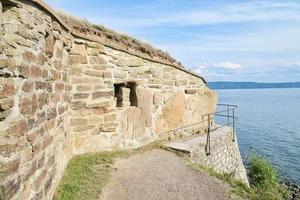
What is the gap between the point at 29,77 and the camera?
4.53 meters

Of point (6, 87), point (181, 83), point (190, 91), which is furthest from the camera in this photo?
point (190, 91)

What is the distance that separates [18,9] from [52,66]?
1894 mm

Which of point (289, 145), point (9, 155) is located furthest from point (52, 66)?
point (289, 145)

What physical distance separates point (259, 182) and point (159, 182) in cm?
984

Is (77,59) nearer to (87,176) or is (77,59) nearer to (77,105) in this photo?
(77,105)

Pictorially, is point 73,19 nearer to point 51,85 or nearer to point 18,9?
point 51,85

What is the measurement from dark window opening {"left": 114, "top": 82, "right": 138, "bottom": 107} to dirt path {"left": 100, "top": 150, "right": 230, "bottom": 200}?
1.40m

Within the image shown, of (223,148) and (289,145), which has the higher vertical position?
(223,148)

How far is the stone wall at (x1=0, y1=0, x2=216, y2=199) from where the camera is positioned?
406 centimetres

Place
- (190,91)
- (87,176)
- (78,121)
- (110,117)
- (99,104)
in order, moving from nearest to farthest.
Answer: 1. (87,176)
2. (78,121)
3. (99,104)
4. (110,117)
5. (190,91)

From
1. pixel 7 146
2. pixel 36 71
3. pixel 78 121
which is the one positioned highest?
pixel 36 71

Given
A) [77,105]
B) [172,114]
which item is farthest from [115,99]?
[172,114]

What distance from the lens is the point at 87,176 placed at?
284 inches

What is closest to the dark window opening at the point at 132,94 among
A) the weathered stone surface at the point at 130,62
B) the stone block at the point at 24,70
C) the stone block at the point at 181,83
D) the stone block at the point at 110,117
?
the weathered stone surface at the point at 130,62
